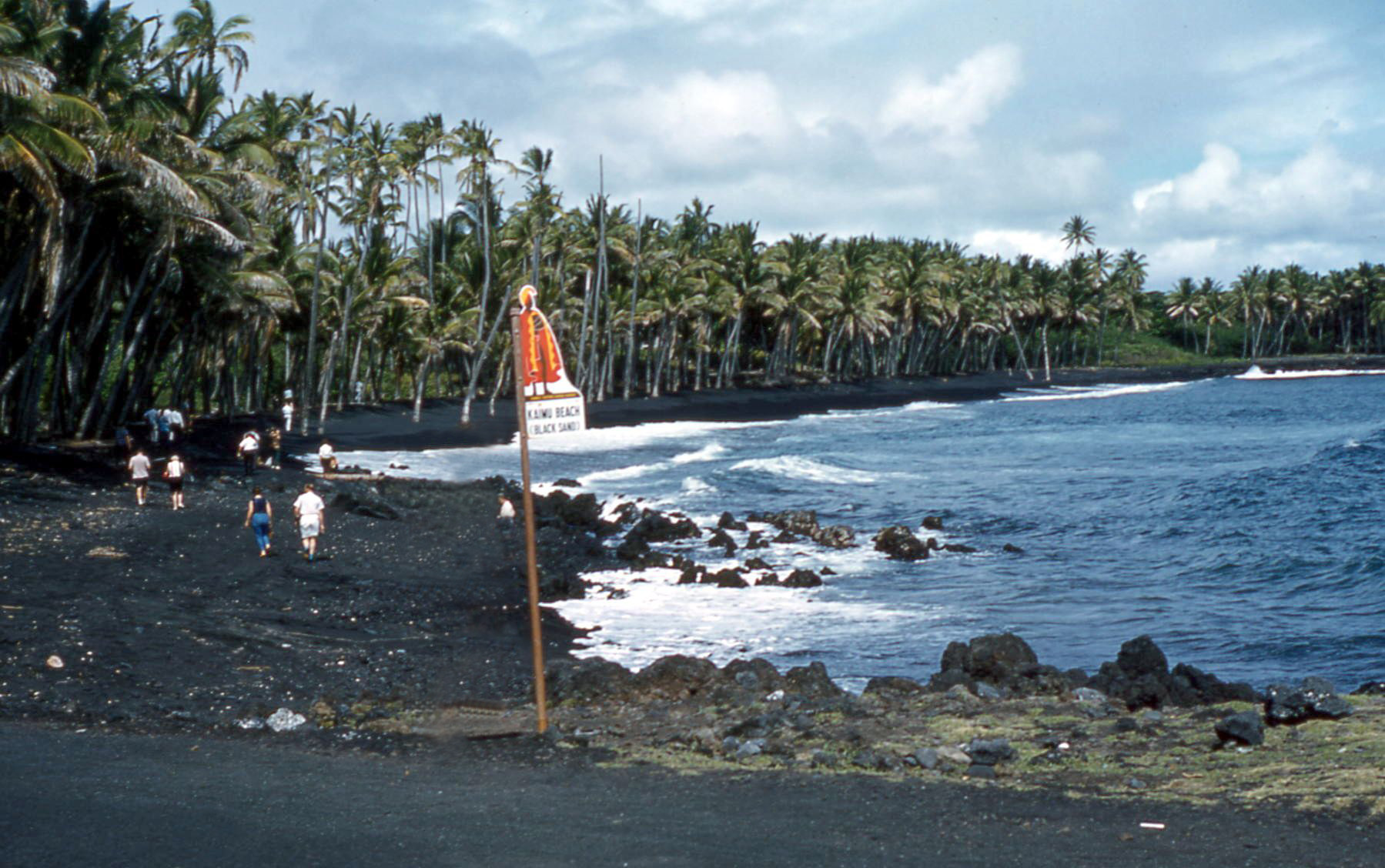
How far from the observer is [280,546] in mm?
23734

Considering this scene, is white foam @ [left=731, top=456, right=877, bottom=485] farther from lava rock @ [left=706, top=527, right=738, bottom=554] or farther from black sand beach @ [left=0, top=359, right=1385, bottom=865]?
black sand beach @ [left=0, top=359, right=1385, bottom=865]

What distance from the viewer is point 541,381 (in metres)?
10.7

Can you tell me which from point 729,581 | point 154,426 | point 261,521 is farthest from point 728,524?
point 154,426

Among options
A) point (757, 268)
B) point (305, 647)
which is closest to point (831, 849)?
point (305, 647)

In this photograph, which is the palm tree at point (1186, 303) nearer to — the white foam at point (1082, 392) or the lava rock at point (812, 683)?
the white foam at point (1082, 392)

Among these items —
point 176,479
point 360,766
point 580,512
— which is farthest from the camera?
point 580,512

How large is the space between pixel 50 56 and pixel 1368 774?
3127 cm

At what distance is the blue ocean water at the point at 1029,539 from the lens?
1909cm

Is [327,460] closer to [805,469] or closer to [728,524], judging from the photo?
[728,524]

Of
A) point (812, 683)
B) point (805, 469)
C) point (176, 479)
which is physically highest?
point (176, 479)

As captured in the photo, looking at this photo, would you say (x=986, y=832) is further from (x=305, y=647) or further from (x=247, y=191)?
(x=247, y=191)

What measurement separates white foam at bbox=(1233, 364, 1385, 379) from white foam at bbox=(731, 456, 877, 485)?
90.4m

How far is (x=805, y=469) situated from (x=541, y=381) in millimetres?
34586

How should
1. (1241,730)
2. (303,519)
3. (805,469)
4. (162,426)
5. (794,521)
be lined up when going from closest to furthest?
1. (1241,730)
2. (303,519)
3. (794,521)
4. (162,426)
5. (805,469)
